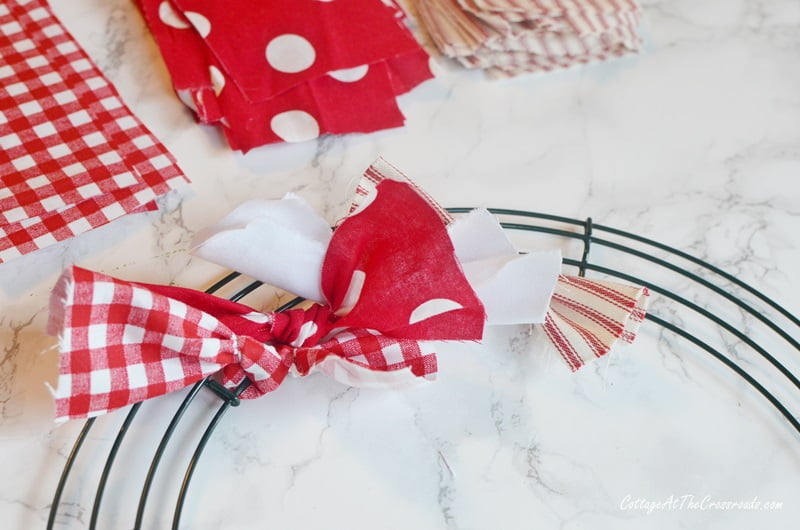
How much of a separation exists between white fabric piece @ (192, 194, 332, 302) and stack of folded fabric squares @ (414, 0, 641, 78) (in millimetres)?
299

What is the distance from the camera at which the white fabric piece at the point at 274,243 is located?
0.48 metres

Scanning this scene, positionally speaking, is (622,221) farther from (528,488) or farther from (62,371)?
(62,371)

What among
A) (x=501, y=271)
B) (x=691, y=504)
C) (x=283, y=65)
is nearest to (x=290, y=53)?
(x=283, y=65)

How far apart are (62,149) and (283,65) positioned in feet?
0.61

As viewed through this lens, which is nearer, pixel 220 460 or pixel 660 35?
pixel 220 460

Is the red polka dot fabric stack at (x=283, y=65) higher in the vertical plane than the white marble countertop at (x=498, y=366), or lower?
higher

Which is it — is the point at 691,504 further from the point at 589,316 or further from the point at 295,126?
the point at 295,126

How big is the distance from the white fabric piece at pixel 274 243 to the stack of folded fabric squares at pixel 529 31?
299 mm

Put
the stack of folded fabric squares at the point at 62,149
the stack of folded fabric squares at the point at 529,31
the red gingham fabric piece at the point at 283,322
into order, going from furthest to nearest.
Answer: the stack of folded fabric squares at the point at 529,31 < the stack of folded fabric squares at the point at 62,149 < the red gingham fabric piece at the point at 283,322

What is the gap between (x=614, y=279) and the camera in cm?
60

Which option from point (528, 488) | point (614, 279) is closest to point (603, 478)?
point (528, 488)

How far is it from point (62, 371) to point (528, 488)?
0.92 feet

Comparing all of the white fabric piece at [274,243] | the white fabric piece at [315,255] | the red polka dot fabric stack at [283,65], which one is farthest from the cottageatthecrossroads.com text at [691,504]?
the red polka dot fabric stack at [283,65]

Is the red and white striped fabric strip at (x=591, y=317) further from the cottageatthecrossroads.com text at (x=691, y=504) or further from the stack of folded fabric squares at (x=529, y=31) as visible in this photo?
the stack of folded fabric squares at (x=529, y=31)
